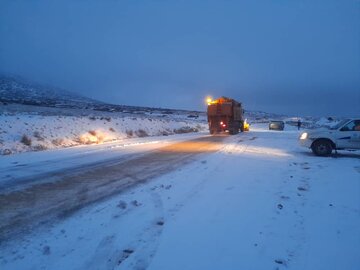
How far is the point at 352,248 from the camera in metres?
5.48

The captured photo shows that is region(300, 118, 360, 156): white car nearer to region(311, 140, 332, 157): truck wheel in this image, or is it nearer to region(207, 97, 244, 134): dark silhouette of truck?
region(311, 140, 332, 157): truck wheel

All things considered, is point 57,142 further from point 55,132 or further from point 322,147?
point 322,147

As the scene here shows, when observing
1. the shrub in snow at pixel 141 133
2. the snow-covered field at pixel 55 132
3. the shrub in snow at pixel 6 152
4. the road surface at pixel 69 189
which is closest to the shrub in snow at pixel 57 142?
the snow-covered field at pixel 55 132

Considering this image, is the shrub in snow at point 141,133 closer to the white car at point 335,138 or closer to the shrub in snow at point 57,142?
the shrub in snow at point 57,142

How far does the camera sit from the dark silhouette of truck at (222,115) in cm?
3525

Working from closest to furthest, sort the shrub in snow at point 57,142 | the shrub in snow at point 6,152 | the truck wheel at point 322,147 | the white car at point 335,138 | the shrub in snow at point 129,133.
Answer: the white car at point 335,138 < the truck wheel at point 322,147 < the shrub in snow at point 6,152 < the shrub in snow at point 57,142 < the shrub in snow at point 129,133

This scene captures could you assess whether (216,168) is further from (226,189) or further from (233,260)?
(233,260)

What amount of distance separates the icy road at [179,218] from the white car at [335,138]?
4.24 metres

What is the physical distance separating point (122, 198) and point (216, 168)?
5.09 metres

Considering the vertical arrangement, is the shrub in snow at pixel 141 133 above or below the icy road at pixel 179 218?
below

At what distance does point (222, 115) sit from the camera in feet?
116

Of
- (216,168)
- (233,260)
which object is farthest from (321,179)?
(233,260)

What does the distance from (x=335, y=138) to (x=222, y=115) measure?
19141 millimetres

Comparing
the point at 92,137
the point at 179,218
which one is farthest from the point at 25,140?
the point at 179,218
